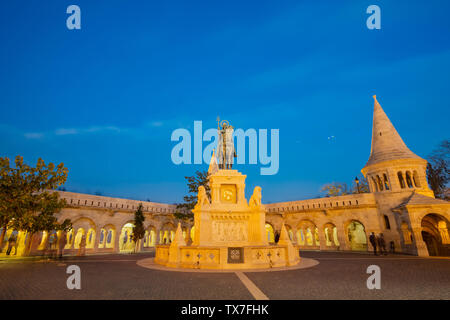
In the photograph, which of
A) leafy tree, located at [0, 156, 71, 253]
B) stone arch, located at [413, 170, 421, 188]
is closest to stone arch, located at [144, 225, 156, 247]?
leafy tree, located at [0, 156, 71, 253]

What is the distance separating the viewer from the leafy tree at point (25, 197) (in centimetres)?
1220

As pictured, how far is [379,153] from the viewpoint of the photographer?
23594mm

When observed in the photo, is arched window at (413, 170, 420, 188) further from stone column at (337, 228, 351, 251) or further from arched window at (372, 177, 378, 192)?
stone column at (337, 228, 351, 251)

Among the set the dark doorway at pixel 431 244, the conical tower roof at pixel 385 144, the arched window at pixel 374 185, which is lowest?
the dark doorway at pixel 431 244

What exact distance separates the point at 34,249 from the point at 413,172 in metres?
38.2

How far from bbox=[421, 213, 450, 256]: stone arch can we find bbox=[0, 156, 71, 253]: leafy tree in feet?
94.5

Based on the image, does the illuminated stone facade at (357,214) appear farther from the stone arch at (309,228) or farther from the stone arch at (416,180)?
the stone arch at (309,228)

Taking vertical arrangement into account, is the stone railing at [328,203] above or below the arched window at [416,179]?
below

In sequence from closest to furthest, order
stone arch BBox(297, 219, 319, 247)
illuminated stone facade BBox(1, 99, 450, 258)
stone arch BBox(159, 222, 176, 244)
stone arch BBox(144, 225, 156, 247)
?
illuminated stone facade BBox(1, 99, 450, 258)
stone arch BBox(297, 219, 319, 247)
stone arch BBox(144, 225, 156, 247)
stone arch BBox(159, 222, 176, 244)

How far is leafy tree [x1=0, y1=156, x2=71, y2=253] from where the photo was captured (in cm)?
1220

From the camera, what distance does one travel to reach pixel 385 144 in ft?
77.5

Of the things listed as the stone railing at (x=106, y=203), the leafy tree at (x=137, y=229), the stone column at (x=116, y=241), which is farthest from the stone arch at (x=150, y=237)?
the stone column at (x=116, y=241)

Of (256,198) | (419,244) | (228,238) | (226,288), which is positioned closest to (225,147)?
(256,198)
